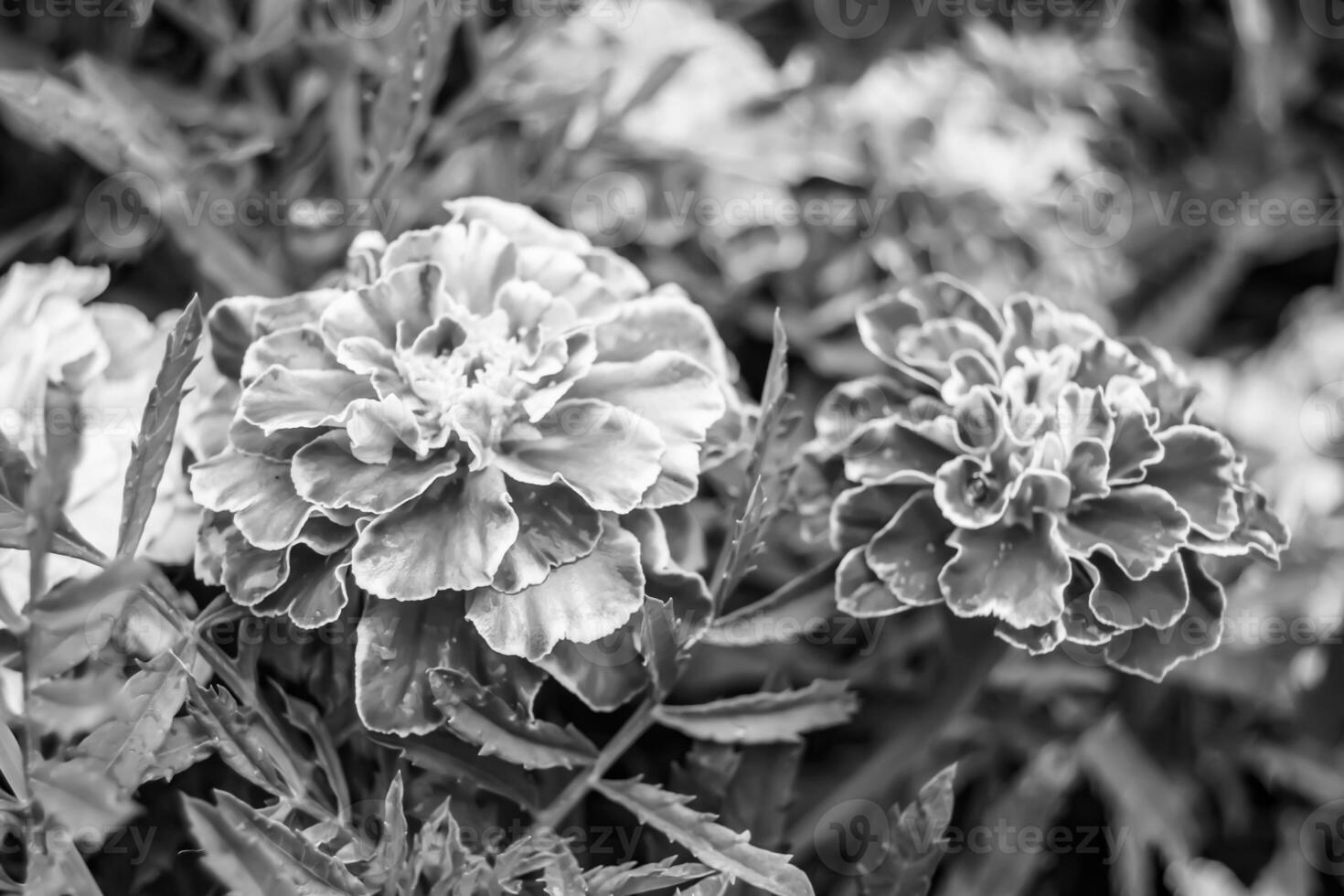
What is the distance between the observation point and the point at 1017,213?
82 cm

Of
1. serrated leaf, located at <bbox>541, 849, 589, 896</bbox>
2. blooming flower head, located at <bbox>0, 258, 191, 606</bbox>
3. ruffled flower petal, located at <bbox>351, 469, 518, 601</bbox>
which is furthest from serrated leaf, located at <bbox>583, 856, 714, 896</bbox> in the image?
blooming flower head, located at <bbox>0, 258, 191, 606</bbox>

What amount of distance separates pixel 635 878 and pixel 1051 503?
0.69ft

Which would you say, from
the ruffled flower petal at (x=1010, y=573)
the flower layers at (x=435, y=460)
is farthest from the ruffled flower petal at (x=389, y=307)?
the ruffled flower petal at (x=1010, y=573)

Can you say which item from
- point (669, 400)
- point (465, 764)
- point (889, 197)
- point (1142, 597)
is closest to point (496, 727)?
point (465, 764)

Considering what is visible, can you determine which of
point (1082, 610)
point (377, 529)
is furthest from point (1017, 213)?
point (377, 529)

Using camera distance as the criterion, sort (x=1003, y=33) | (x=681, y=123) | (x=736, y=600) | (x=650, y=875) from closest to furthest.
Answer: (x=650, y=875) → (x=736, y=600) → (x=681, y=123) → (x=1003, y=33)

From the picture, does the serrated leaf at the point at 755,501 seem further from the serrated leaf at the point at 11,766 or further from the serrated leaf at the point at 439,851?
the serrated leaf at the point at 11,766

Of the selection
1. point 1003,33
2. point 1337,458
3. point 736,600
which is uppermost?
point 1003,33

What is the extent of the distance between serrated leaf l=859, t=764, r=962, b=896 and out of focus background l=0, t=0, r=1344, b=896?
13 cm

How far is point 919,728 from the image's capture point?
22.5 inches

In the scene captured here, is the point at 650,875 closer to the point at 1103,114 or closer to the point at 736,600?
the point at 736,600

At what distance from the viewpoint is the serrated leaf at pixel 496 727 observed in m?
0.42

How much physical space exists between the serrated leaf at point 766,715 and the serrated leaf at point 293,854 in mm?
135

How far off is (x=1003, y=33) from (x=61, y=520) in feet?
2.35
